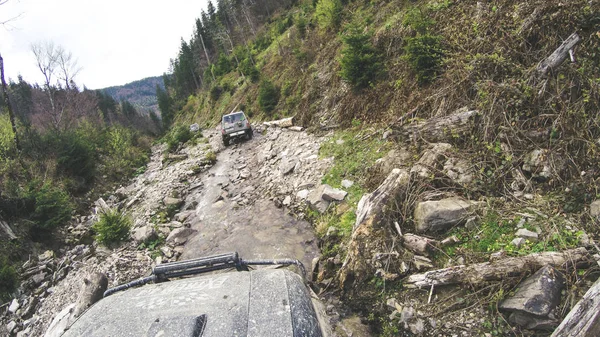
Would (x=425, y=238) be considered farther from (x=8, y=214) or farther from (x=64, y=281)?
(x=8, y=214)

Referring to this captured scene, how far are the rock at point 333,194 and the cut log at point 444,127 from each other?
1.77m

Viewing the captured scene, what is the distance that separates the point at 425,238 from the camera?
3541 mm

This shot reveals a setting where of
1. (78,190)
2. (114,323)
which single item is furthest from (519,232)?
(78,190)

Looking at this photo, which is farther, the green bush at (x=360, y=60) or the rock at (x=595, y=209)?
the green bush at (x=360, y=60)

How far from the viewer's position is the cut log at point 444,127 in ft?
15.5

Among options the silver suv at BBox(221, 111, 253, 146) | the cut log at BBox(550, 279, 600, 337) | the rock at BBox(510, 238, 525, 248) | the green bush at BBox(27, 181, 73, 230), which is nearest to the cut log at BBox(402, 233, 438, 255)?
the rock at BBox(510, 238, 525, 248)

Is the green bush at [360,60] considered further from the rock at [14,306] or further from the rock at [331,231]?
the rock at [14,306]

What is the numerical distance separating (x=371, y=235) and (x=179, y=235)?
15.2ft

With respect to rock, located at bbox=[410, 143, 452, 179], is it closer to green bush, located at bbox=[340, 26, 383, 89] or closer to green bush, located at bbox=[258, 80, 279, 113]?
green bush, located at bbox=[340, 26, 383, 89]

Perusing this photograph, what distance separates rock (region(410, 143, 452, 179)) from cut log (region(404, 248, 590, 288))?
5.37 feet

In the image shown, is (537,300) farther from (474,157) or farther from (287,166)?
(287,166)

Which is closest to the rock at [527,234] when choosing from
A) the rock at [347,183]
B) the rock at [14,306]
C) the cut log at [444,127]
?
the cut log at [444,127]

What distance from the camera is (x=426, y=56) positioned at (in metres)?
6.53

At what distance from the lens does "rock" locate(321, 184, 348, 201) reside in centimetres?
556
